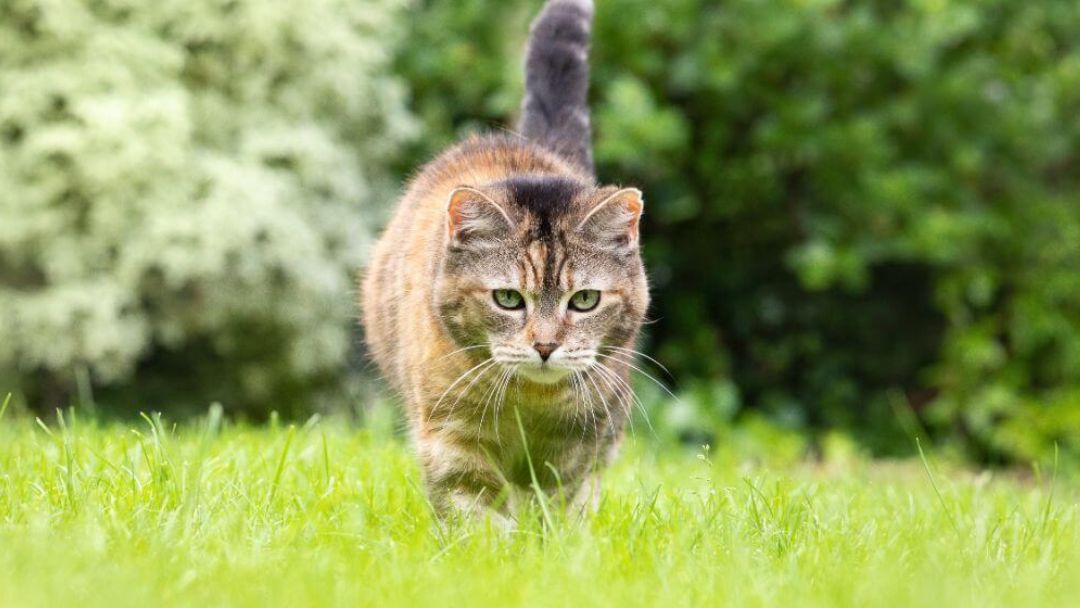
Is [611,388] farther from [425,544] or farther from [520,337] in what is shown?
[425,544]

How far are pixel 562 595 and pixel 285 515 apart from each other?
2.68 feet

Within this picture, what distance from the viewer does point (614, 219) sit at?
9.61 ft

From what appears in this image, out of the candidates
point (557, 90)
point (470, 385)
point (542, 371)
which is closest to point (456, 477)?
point (470, 385)

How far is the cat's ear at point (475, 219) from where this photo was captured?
9.27 feet

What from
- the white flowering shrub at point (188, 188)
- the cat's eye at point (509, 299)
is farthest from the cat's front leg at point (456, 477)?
the white flowering shrub at point (188, 188)

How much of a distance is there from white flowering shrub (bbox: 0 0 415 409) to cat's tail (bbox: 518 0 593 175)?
7.06 ft

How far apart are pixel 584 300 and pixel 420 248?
522mm

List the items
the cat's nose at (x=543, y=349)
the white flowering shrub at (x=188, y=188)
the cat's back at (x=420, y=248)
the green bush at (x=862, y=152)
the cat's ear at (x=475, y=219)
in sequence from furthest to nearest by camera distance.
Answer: the green bush at (x=862, y=152) → the white flowering shrub at (x=188, y=188) → the cat's back at (x=420, y=248) → the cat's ear at (x=475, y=219) → the cat's nose at (x=543, y=349)

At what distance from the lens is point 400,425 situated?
3.53 meters

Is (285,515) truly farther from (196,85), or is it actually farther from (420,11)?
(420,11)

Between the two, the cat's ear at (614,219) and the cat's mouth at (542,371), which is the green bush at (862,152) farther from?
the cat's mouth at (542,371)

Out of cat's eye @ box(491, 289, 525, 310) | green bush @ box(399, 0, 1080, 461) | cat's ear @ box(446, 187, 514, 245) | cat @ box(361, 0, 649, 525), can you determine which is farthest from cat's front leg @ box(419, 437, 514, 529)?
A: green bush @ box(399, 0, 1080, 461)

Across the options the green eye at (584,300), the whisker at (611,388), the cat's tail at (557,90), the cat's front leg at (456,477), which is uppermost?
the cat's tail at (557,90)

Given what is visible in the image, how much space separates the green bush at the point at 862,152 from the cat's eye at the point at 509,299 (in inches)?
114
